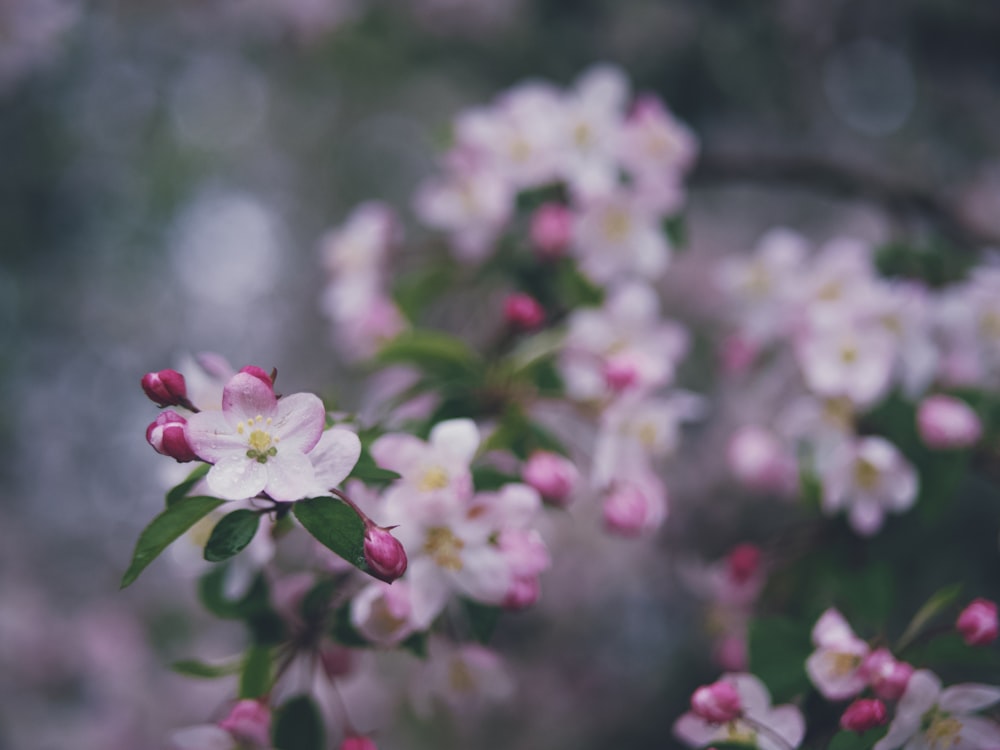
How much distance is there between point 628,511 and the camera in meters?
0.96

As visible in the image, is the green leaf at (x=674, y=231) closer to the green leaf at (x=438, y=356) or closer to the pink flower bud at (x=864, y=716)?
the green leaf at (x=438, y=356)

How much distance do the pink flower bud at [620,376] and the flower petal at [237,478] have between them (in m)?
0.47

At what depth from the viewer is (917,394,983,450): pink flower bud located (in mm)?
998

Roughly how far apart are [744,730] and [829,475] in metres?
0.36

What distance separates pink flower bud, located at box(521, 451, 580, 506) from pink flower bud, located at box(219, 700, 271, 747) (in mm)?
353

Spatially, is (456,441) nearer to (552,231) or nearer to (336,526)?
(336,526)

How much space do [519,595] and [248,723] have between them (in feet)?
0.94

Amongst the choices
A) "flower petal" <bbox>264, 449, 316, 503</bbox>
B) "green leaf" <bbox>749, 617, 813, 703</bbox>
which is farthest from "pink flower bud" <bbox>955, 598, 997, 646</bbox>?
"flower petal" <bbox>264, 449, 316, 503</bbox>

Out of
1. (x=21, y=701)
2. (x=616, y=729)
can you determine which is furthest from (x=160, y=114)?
(x=616, y=729)

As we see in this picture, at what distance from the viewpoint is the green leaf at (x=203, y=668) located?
2.65 feet

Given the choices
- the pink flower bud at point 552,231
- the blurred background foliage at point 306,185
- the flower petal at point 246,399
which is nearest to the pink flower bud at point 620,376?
the pink flower bud at point 552,231

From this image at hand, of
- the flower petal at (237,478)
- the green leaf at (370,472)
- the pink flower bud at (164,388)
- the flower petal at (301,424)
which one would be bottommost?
the green leaf at (370,472)

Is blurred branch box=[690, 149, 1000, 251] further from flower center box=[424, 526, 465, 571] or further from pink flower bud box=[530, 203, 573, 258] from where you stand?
flower center box=[424, 526, 465, 571]

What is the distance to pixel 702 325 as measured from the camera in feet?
10.9
